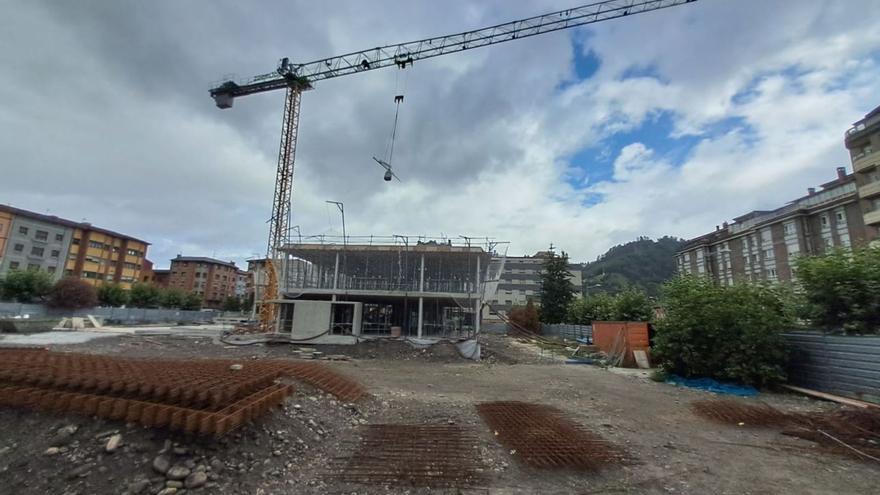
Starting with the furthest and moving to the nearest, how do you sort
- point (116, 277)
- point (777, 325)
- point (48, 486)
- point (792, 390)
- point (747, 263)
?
1. point (116, 277)
2. point (747, 263)
3. point (777, 325)
4. point (792, 390)
5. point (48, 486)

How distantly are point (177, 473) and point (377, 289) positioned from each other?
69.7 ft

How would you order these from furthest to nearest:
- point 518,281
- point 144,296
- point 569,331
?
point 518,281, point 144,296, point 569,331

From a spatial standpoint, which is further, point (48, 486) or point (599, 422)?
point (599, 422)

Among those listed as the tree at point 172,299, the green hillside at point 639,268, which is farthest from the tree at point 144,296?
the green hillside at point 639,268

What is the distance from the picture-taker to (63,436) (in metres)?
4.76

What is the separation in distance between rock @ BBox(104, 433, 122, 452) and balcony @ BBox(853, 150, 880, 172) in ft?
124

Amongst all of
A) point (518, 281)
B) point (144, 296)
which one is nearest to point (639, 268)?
point (518, 281)

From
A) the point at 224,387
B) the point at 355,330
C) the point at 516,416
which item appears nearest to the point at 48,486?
the point at 224,387

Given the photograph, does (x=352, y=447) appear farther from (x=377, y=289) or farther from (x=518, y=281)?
(x=518, y=281)

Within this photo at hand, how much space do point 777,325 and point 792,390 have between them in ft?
6.06

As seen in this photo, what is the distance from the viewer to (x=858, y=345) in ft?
30.9

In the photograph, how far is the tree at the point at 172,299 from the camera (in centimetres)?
5166

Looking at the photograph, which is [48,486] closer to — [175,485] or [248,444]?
[175,485]

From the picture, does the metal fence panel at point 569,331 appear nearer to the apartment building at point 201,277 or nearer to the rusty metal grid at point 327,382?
the rusty metal grid at point 327,382
